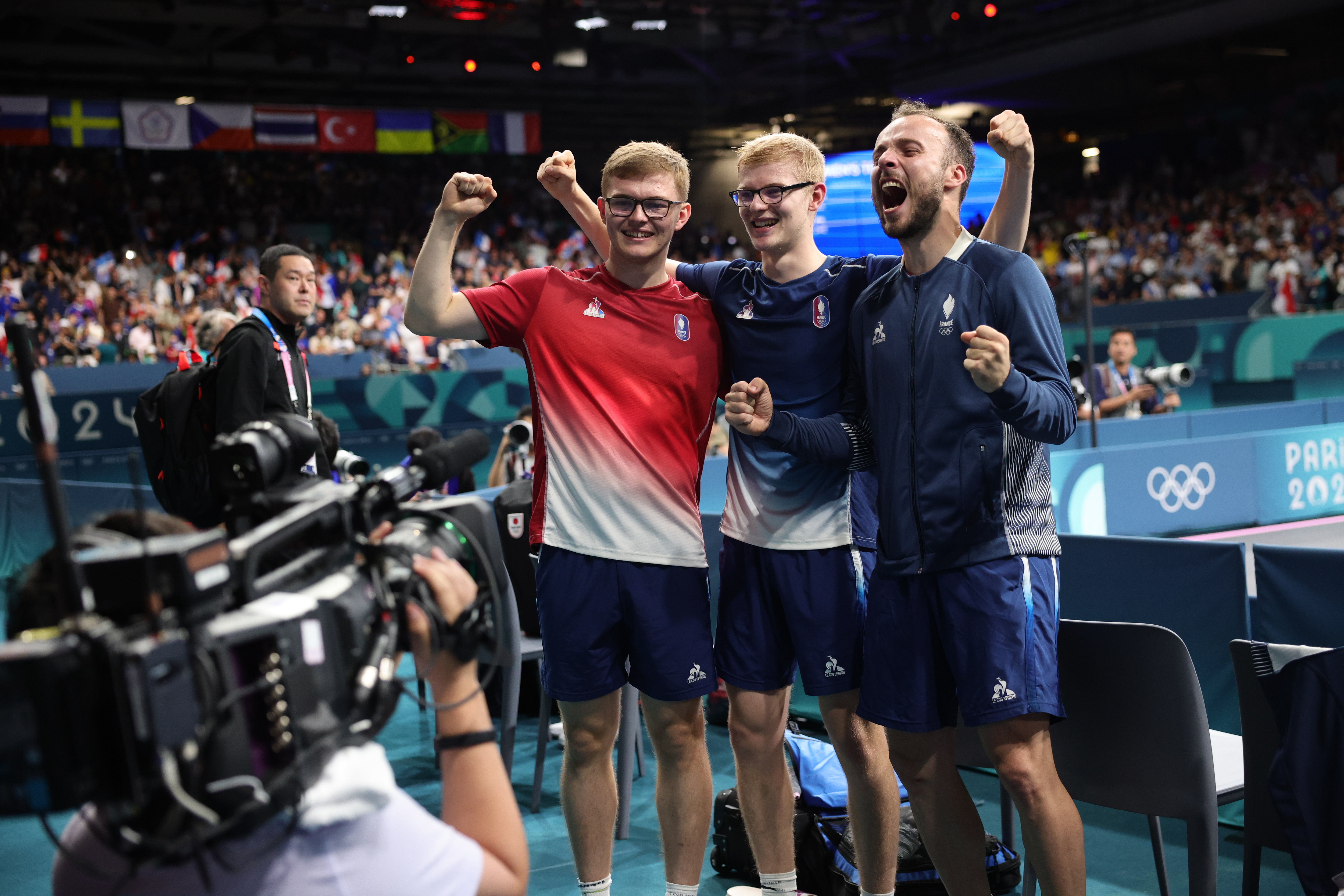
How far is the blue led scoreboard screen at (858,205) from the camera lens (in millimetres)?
11375

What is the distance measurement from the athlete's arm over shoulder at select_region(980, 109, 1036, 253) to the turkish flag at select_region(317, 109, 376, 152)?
19.3 m

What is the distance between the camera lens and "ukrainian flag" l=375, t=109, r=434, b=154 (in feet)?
68.3

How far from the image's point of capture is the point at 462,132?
70.2 ft

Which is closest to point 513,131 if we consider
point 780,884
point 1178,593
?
point 1178,593

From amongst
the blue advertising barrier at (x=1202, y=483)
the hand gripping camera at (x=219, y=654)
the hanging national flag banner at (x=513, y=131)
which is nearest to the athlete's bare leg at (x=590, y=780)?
the hand gripping camera at (x=219, y=654)

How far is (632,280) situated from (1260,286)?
1692cm

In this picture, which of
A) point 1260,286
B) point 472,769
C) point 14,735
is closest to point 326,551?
point 472,769

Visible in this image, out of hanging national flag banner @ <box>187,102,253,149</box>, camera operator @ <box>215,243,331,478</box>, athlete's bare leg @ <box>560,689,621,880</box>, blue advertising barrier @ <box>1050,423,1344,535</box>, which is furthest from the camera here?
hanging national flag banner @ <box>187,102,253,149</box>

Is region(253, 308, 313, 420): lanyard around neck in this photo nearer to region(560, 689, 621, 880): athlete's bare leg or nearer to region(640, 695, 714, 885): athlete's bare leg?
region(560, 689, 621, 880): athlete's bare leg

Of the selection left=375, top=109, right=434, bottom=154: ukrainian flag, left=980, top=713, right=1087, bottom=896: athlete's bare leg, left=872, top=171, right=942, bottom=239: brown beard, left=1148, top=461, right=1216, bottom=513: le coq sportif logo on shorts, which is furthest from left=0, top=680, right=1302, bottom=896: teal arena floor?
left=375, top=109, right=434, bottom=154: ukrainian flag

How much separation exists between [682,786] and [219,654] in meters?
2.01

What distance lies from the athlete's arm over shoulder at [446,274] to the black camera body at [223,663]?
1.34 metres

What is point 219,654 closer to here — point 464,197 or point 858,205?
point 464,197

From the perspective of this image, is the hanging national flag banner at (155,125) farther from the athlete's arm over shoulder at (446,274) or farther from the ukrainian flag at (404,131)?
the athlete's arm over shoulder at (446,274)
